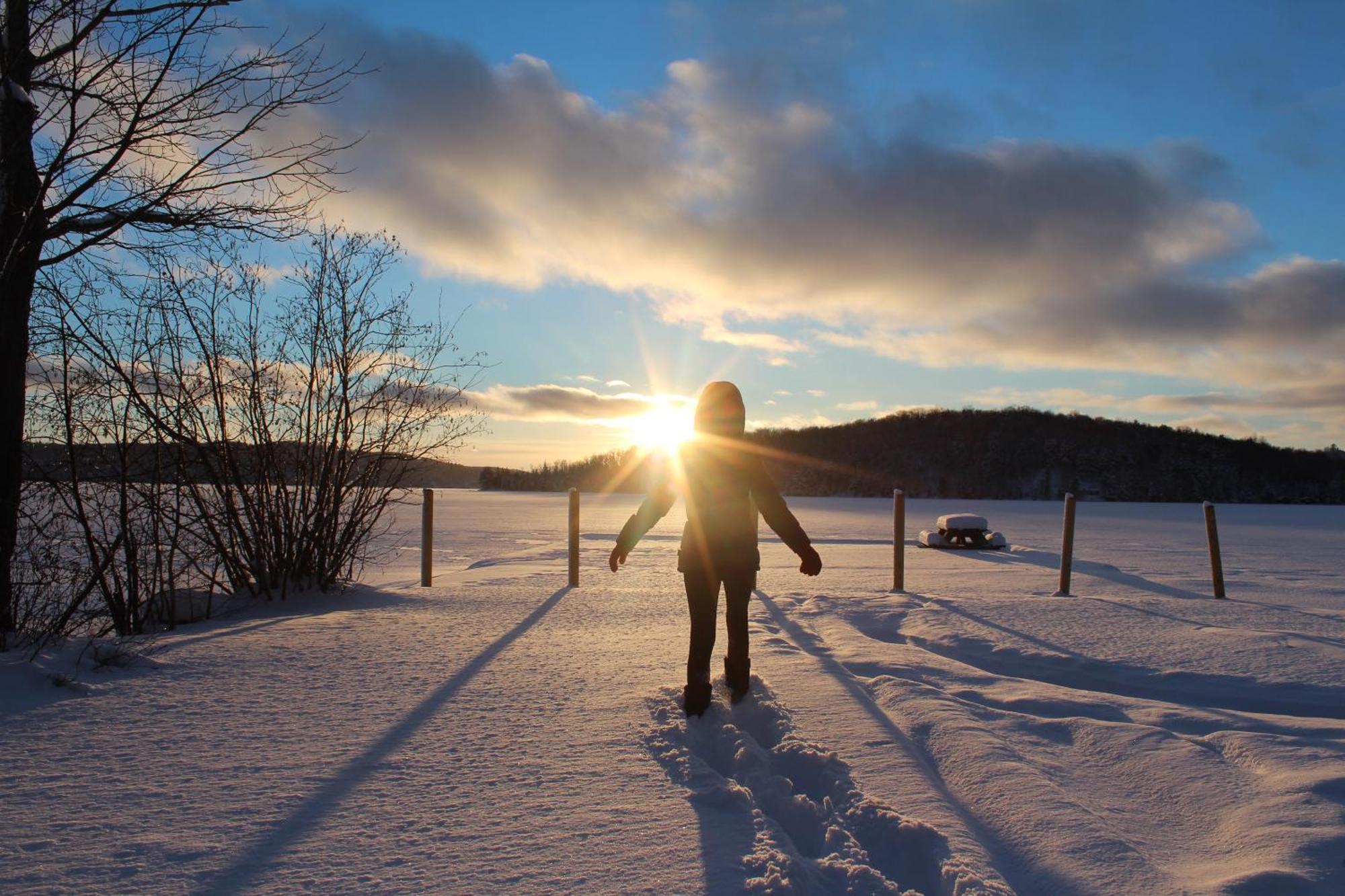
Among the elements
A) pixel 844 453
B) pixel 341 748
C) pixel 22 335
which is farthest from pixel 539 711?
pixel 844 453

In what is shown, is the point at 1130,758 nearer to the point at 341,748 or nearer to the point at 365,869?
the point at 365,869

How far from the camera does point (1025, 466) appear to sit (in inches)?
4043

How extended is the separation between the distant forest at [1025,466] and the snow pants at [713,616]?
81052mm

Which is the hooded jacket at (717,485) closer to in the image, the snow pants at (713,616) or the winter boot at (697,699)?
the snow pants at (713,616)

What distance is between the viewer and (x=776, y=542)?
1836 cm

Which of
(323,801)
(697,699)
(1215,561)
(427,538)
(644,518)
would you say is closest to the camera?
(323,801)

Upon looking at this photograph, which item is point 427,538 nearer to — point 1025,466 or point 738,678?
point 738,678

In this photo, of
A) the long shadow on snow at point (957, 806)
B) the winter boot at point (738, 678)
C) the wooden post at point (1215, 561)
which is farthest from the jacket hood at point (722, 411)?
the wooden post at point (1215, 561)

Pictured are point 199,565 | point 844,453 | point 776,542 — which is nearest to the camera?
point 199,565

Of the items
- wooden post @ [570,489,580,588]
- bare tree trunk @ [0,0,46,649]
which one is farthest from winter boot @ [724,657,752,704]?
wooden post @ [570,489,580,588]

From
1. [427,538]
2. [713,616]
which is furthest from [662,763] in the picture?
[427,538]

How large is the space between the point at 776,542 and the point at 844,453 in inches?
3878

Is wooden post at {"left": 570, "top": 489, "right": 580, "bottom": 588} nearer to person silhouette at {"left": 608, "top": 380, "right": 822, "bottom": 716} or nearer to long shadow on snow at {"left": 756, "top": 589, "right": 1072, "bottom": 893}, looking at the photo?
long shadow on snow at {"left": 756, "top": 589, "right": 1072, "bottom": 893}

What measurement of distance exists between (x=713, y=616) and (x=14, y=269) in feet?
15.3
